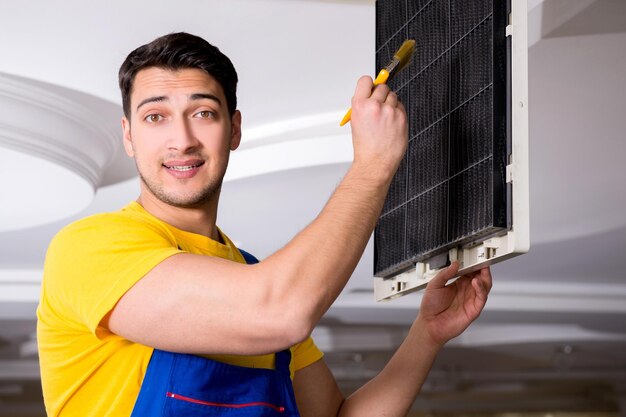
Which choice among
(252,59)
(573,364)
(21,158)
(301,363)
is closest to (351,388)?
(573,364)

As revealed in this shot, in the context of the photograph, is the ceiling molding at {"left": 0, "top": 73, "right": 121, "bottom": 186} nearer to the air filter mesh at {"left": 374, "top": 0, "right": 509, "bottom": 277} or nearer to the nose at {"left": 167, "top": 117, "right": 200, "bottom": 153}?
the air filter mesh at {"left": 374, "top": 0, "right": 509, "bottom": 277}

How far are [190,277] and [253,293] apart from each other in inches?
3.6

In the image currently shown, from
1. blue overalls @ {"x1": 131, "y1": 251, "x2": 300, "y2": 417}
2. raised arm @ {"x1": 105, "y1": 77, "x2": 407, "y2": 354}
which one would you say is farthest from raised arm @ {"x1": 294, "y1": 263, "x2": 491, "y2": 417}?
raised arm @ {"x1": 105, "y1": 77, "x2": 407, "y2": 354}

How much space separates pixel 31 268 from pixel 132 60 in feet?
17.7

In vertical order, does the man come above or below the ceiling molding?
below

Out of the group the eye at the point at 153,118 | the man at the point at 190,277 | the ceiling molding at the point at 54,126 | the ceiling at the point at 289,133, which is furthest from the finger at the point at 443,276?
the ceiling molding at the point at 54,126

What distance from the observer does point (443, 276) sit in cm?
166

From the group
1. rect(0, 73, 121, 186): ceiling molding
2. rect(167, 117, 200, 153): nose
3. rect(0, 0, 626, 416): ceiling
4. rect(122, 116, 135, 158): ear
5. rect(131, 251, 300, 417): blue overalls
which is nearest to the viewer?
rect(131, 251, 300, 417): blue overalls

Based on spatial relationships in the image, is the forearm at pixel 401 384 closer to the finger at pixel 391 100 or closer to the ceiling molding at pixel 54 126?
the finger at pixel 391 100

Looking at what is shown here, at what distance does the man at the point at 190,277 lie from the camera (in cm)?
130

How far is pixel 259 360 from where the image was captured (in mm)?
1550

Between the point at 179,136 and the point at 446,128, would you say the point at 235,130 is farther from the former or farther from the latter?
the point at 446,128

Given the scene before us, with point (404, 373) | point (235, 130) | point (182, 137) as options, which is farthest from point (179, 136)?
point (404, 373)

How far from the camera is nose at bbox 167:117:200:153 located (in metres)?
1.54
